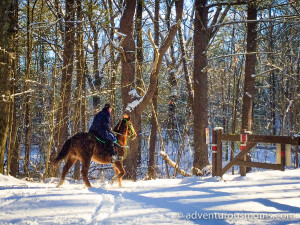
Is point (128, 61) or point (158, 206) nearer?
point (158, 206)

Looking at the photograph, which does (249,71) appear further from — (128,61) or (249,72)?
(128,61)

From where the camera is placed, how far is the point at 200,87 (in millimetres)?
9531

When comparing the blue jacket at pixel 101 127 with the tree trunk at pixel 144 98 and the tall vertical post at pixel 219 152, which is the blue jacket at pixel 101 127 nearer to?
the tree trunk at pixel 144 98

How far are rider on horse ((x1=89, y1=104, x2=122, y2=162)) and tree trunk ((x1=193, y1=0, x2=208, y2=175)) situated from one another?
3.31 m

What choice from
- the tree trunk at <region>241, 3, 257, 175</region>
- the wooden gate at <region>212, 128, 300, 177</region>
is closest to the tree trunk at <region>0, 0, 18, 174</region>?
the wooden gate at <region>212, 128, 300, 177</region>

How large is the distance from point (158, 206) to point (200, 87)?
18.8ft

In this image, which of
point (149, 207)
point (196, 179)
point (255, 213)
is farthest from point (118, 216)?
point (196, 179)

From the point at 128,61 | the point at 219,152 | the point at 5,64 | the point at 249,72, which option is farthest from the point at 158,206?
the point at 249,72

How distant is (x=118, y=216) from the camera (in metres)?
4.00

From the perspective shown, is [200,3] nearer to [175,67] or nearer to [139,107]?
[139,107]

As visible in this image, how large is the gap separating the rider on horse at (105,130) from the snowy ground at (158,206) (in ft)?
5.07

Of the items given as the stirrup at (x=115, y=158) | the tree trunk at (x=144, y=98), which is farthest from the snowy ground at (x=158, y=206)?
the tree trunk at (x=144, y=98)

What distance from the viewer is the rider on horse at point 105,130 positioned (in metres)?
7.15

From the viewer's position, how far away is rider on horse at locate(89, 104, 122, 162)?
7.15 m
